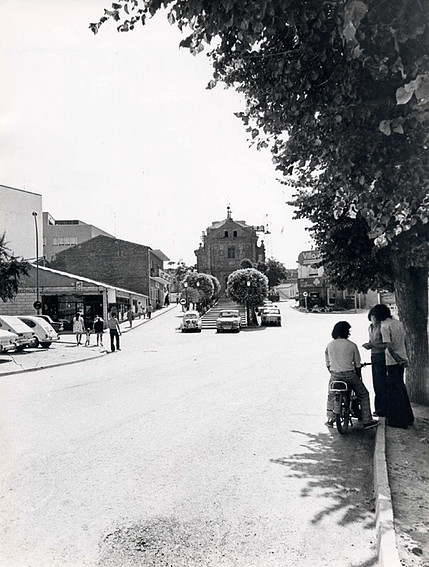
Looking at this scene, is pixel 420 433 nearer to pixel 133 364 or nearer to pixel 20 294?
pixel 133 364

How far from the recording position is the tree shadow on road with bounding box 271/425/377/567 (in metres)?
4.90

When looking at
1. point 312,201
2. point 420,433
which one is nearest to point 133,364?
point 312,201

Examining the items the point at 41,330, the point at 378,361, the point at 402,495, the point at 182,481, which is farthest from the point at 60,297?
the point at 402,495

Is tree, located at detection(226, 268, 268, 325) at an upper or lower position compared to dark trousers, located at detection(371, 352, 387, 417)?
upper

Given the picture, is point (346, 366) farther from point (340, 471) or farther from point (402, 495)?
point (402, 495)

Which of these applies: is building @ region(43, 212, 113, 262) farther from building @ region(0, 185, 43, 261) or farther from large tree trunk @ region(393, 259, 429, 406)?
large tree trunk @ region(393, 259, 429, 406)

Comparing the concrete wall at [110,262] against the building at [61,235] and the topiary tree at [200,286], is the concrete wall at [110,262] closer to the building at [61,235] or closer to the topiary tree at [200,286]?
the topiary tree at [200,286]

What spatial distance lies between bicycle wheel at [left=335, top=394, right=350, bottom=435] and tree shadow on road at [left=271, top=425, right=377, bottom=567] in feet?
0.38

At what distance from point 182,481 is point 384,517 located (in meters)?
2.13

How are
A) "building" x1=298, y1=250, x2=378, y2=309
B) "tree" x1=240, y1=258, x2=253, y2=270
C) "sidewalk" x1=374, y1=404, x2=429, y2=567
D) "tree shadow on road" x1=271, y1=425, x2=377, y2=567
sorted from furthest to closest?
"tree" x1=240, y1=258, x2=253, y2=270 → "building" x1=298, y1=250, x2=378, y2=309 → "tree shadow on road" x1=271, y1=425, x2=377, y2=567 → "sidewalk" x1=374, y1=404, x2=429, y2=567

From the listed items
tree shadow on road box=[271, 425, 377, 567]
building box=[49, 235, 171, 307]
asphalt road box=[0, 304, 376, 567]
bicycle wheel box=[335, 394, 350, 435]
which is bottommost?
tree shadow on road box=[271, 425, 377, 567]

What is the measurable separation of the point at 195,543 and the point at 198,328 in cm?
3422

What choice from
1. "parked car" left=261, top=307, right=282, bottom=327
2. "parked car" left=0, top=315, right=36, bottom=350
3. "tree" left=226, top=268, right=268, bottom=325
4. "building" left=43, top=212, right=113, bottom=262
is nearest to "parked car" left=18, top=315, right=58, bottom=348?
"parked car" left=0, top=315, right=36, bottom=350

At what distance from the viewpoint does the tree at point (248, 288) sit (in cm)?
4444
